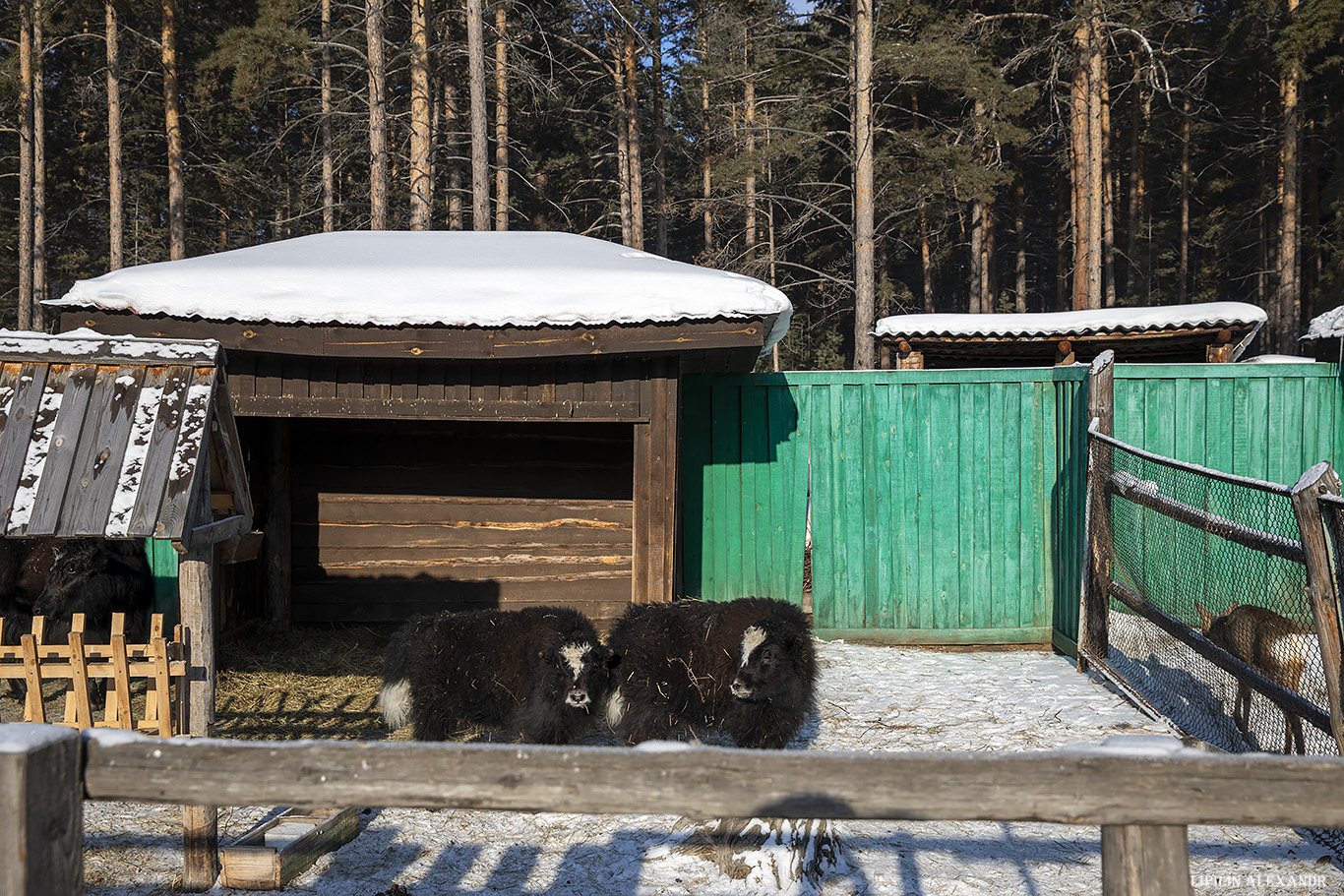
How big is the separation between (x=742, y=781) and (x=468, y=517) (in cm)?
756

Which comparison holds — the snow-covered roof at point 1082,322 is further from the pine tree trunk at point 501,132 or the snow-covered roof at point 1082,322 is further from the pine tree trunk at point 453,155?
the pine tree trunk at point 453,155

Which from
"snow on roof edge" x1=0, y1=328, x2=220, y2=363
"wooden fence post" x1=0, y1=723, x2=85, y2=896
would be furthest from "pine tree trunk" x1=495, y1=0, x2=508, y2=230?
"wooden fence post" x1=0, y1=723, x2=85, y2=896

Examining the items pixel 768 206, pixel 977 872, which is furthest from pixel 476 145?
pixel 768 206

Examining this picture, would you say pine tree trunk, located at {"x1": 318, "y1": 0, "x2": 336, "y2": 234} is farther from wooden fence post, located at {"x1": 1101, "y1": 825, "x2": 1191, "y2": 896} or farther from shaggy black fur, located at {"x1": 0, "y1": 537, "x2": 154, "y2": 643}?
wooden fence post, located at {"x1": 1101, "y1": 825, "x2": 1191, "y2": 896}

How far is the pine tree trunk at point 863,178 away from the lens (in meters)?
15.1

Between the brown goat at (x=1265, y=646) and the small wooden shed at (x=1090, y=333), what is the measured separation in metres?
6.44

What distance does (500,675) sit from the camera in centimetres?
571

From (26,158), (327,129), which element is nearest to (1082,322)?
(327,129)

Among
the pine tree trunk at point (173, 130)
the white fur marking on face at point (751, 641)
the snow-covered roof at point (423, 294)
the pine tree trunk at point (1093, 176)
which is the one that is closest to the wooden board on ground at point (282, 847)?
the white fur marking on face at point (751, 641)

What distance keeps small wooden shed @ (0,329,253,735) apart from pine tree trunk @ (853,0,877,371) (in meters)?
12.0

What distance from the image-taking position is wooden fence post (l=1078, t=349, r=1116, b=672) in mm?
7191

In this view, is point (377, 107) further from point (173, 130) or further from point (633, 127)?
point (633, 127)

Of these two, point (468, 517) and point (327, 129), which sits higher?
point (327, 129)

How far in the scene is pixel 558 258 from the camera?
8.20 meters
